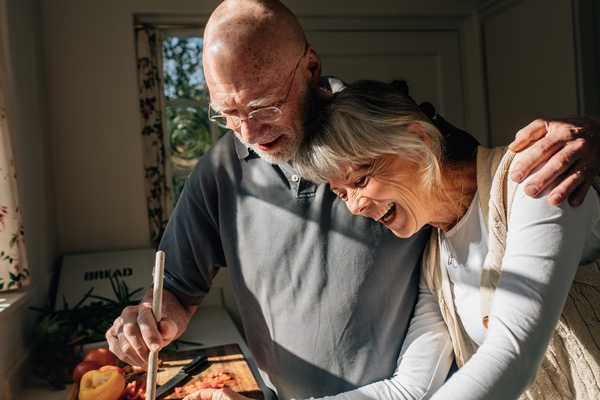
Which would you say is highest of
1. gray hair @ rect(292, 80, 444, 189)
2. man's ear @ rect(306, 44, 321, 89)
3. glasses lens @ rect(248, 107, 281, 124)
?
man's ear @ rect(306, 44, 321, 89)

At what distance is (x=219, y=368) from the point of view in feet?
5.95

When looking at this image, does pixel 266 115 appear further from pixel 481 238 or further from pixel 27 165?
pixel 27 165

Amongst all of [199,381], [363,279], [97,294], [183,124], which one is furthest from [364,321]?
[183,124]

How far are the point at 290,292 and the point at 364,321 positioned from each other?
0.17 m

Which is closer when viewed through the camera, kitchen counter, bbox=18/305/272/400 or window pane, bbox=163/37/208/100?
kitchen counter, bbox=18/305/272/400

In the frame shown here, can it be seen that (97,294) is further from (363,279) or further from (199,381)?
(363,279)

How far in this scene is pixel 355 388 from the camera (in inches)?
51.5

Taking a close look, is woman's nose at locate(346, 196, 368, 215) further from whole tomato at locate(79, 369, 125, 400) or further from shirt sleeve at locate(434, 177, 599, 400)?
whole tomato at locate(79, 369, 125, 400)

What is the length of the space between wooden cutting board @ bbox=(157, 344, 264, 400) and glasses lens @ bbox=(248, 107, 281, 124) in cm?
73

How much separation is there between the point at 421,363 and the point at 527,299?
0.47 m

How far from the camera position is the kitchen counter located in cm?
192

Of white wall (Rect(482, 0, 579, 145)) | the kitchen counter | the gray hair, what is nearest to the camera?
the gray hair

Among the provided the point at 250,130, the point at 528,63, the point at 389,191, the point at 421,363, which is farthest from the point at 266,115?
the point at 528,63

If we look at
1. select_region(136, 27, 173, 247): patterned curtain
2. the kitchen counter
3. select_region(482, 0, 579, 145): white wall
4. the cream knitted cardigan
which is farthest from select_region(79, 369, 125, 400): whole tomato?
select_region(482, 0, 579, 145): white wall
